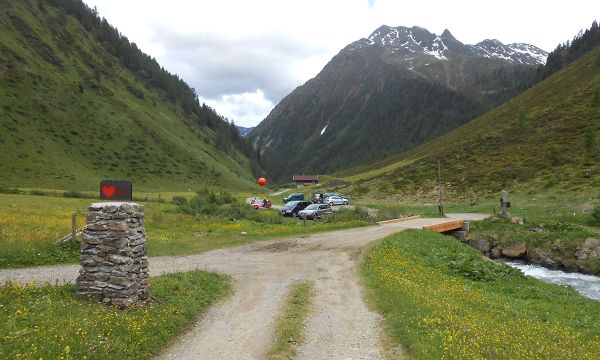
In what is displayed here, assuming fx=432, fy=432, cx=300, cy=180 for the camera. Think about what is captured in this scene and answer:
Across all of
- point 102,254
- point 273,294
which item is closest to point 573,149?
point 273,294

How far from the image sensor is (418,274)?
776 inches

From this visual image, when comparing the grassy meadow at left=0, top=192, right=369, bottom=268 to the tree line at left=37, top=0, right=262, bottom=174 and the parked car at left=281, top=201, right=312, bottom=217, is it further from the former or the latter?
the tree line at left=37, top=0, right=262, bottom=174

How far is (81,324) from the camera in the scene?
9.68 m

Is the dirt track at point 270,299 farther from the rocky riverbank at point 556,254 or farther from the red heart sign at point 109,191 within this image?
the rocky riverbank at point 556,254

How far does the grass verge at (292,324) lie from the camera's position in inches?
410

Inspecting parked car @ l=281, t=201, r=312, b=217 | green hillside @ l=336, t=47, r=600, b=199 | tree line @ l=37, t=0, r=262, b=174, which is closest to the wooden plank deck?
green hillside @ l=336, t=47, r=600, b=199

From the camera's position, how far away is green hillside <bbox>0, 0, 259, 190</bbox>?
83.4m

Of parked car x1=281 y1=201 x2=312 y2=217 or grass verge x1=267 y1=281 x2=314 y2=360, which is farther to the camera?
parked car x1=281 y1=201 x2=312 y2=217

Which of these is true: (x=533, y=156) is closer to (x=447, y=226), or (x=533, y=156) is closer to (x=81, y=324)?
(x=447, y=226)

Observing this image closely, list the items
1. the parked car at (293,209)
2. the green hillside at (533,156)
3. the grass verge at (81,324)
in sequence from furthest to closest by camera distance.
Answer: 1. the green hillside at (533,156)
2. the parked car at (293,209)
3. the grass verge at (81,324)

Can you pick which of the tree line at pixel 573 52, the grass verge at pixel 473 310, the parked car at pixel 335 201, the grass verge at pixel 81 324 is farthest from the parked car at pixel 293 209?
the tree line at pixel 573 52

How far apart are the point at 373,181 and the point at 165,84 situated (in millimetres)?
121557

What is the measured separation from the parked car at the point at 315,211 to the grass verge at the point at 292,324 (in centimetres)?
3037

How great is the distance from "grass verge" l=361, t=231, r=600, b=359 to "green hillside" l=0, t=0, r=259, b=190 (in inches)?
2677
